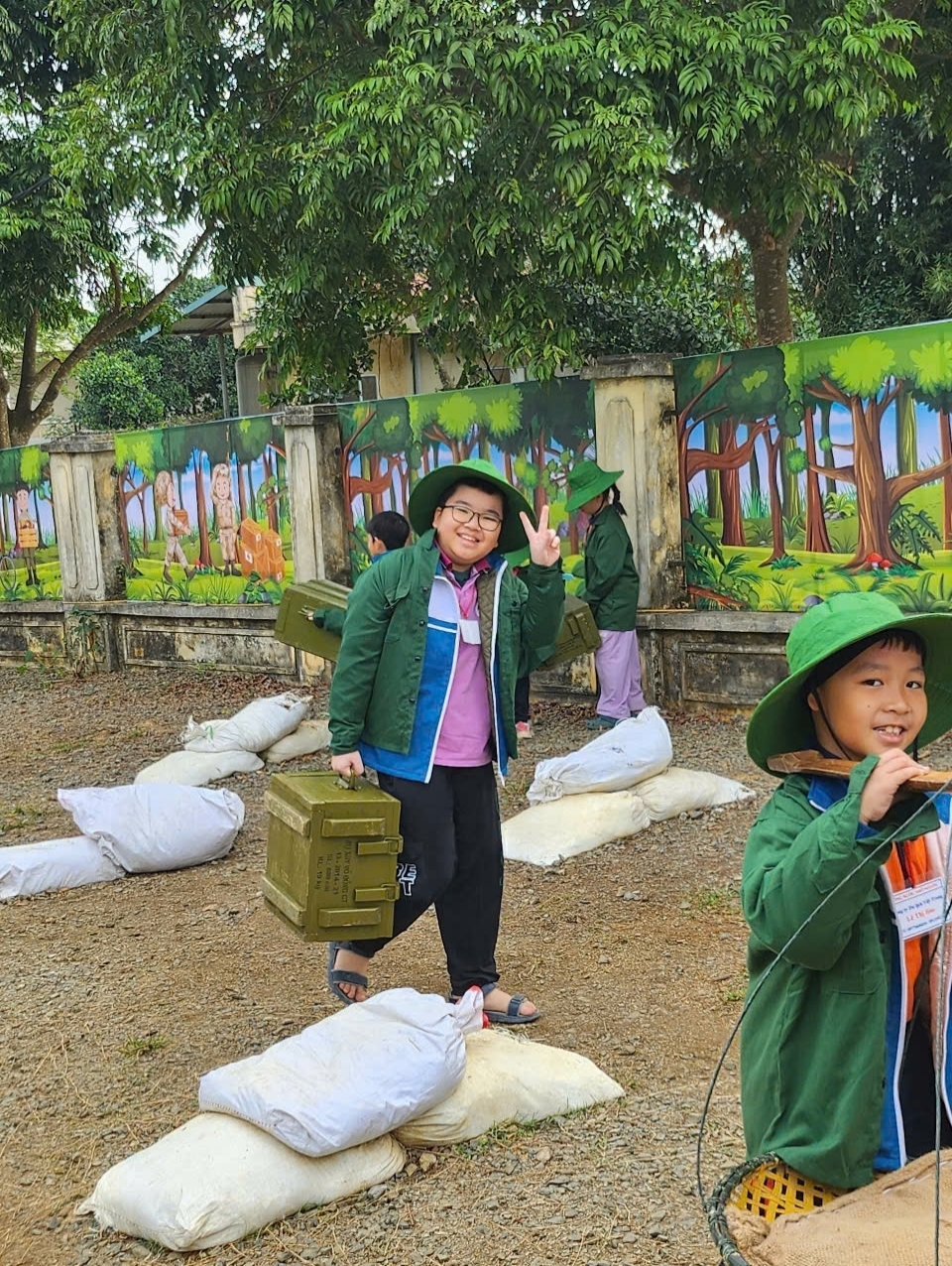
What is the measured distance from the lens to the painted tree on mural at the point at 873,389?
24.8 ft

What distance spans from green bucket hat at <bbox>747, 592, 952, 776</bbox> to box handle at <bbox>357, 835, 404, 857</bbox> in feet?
6.34

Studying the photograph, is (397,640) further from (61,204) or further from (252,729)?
(61,204)

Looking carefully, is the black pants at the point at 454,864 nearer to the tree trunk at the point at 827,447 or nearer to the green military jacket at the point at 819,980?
the green military jacket at the point at 819,980

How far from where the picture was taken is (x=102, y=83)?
9.34 metres

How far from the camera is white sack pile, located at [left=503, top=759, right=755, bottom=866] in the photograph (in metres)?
6.13

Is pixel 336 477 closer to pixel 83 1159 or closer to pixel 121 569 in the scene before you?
pixel 121 569

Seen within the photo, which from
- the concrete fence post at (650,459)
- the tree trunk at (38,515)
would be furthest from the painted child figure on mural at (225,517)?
the concrete fence post at (650,459)

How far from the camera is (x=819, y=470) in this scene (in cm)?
814

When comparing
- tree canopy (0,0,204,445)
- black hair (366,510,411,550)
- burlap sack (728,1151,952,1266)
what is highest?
tree canopy (0,0,204,445)

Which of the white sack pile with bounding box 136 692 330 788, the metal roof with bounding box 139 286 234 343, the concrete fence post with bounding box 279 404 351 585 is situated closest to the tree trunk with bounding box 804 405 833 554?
the white sack pile with bounding box 136 692 330 788

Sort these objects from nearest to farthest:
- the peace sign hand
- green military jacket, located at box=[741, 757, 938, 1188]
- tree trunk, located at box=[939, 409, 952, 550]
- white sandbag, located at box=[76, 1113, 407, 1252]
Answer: green military jacket, located at box=[741, 757, 938, 1188]
white sandbag, located at box=[76, 1113, 407, 1252]
the peace sign hand
tree trunk, located at box=[939, 409, 952, 550]

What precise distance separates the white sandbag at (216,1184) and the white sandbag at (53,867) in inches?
116

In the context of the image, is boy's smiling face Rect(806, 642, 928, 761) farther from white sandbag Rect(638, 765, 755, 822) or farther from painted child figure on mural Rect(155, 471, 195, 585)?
painted child figure on mural Rect(155, 471, 195, 585)

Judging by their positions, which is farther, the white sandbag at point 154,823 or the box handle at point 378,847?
the white sandbag at point 154,823
